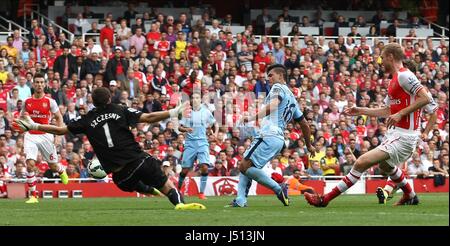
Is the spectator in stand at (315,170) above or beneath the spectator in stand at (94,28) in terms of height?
beneath

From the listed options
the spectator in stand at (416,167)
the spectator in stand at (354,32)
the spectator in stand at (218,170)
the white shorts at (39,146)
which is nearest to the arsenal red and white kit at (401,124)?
the white shorts at (39,146)

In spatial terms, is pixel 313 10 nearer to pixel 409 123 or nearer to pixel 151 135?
pixel 151 135

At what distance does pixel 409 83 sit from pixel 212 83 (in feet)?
50.5

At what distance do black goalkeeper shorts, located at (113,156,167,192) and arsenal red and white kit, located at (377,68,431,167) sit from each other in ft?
11.1

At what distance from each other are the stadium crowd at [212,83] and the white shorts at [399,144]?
34.8 feet

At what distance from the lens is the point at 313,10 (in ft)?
136

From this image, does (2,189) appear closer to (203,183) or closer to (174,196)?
(203,183)

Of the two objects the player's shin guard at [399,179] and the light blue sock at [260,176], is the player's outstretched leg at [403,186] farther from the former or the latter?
the light blue sock at [260,176]

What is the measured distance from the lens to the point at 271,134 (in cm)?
1814

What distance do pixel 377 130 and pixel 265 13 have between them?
8425mm

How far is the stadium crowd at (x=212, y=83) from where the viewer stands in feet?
95.2

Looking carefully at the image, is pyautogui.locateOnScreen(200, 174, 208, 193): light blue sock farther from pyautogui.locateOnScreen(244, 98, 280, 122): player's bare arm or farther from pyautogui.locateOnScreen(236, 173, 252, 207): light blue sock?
pyautogui.locateOnScreen(244, 98, 280, 122): player's bare arm

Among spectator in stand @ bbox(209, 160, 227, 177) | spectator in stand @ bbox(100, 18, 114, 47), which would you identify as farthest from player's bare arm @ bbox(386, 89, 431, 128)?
spectator in stand @ bbox(100, 18, 114, 47)

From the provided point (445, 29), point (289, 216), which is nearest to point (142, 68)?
point (445, 29)
